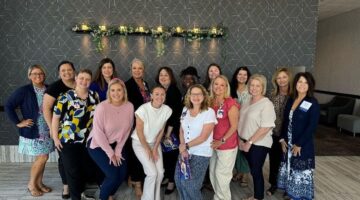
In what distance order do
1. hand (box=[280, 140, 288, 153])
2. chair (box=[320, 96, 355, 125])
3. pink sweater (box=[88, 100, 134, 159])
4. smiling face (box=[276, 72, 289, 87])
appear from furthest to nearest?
chair (box=[320, 96, 355, 125])
smiling face (box=[276, 72, 289, 87])
hand (box=[280, 140, 288, 153])
pink sweater (box=[88, 100, 134, 159])

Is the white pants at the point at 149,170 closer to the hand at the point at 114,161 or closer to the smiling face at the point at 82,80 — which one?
the hand at the point at 114,161

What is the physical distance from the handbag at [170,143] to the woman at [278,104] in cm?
123

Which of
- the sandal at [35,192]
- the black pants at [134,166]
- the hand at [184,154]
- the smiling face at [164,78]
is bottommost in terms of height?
the sandal at [35,192]

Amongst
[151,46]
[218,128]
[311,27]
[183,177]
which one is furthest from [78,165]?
[311,27]

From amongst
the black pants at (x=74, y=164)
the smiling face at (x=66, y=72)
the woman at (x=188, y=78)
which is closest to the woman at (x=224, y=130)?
the woman at (x=188, y=78)

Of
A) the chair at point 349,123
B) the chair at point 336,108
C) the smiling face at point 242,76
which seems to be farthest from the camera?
the chair at point 336,108

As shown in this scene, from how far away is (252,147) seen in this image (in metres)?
2.93

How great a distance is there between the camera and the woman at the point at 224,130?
2.74 metres

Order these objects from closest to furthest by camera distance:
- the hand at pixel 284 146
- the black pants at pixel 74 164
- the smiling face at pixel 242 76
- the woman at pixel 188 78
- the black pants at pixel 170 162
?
the black pants at pixel 74 164 → the hand at pixel 284 146 → the black pants at pixel 170 162 → the smiling face at pixel 242 76 → the woman at pixel 188 78

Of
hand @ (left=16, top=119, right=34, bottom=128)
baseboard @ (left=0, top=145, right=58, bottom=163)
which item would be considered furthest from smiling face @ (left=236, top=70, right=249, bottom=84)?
baseboard @ (left=0, top=145, right=58, bottom=163)

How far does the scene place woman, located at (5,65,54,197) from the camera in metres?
3.07

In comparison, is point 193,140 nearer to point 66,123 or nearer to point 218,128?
point 218,128

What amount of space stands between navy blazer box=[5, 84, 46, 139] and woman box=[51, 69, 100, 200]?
0.58 meters

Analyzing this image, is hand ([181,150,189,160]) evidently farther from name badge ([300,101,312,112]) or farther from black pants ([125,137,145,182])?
name badge ([300,101,312,112])
